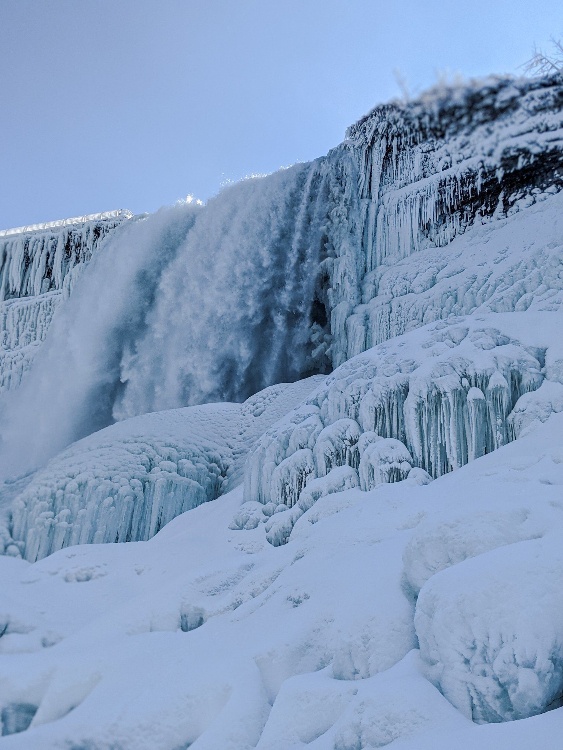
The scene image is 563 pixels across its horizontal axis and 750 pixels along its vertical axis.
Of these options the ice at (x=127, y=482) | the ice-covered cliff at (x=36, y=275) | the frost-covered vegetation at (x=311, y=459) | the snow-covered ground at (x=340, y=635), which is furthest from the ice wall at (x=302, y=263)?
the snow-covered ground at (x=340, y=635)

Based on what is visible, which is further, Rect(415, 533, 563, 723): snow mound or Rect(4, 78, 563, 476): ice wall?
Rect(4, 78, 563, 476): ice wall

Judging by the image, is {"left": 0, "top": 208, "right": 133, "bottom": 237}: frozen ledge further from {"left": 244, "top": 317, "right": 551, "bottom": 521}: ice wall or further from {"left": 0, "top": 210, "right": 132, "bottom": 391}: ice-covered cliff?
{"left": 244, "top": 317, "right": 551, "bottom": 521}: ice wall

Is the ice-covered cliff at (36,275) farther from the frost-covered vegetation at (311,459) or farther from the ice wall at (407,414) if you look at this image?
the ice wall at (407,414)

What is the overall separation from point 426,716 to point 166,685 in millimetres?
1766

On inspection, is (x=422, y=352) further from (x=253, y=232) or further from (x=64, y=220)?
(x=64, y=220)

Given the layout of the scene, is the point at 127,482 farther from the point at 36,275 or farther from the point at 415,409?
the point at 36,275

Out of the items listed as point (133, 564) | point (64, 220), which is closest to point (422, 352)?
point (133, 564)

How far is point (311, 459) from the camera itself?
21.6 ft

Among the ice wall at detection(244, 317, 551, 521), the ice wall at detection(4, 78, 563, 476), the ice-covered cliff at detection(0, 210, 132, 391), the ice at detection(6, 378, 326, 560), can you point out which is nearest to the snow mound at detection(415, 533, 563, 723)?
the ice wall at detection(244, 317, 551, 521)

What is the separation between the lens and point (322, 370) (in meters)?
12.3

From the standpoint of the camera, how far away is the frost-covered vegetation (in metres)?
3.06

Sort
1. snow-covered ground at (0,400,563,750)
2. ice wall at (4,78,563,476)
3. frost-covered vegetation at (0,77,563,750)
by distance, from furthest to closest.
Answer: ice wall at (4,78,563,476)
frost-covered vegetation at (0,77,563,750)
snow-covered ground at (0,400,563,750)

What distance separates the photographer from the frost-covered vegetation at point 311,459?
3.06 m

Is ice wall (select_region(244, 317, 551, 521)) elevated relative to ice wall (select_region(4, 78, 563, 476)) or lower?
lower
